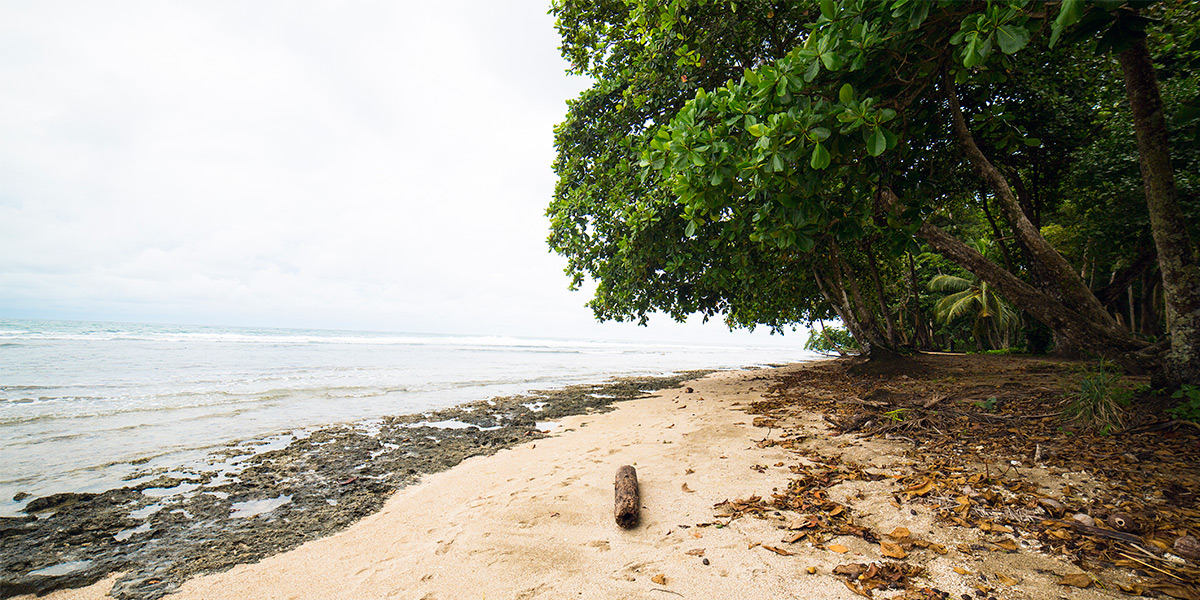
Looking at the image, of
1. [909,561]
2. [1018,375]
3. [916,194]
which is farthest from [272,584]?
[1018,375]

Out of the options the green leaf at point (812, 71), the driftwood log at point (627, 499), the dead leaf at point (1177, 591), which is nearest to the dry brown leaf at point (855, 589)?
the dead leaf at point (1177, 591)

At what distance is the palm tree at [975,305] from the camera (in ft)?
56.7

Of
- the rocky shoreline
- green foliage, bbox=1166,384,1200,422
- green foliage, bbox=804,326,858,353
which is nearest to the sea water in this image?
the rocky shoreline

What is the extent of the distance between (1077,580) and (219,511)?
219 inches

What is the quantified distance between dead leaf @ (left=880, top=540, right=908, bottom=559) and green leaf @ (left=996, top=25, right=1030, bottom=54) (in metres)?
2.43

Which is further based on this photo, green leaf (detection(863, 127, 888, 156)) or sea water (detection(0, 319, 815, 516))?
sea water (detection(0, 319, 815, 516))

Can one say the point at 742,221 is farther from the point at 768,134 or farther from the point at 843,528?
the point at 843,528

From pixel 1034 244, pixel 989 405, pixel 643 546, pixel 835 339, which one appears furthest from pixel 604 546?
pixel 835 339

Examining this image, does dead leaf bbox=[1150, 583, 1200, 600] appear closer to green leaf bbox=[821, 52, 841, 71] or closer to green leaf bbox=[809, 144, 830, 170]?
green leaf bbox=[809, 144, 830, 170]

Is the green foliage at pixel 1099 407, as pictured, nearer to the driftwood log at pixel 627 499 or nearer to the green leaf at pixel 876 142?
the green leaf at pixel 876 142

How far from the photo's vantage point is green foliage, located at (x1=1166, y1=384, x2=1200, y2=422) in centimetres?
330

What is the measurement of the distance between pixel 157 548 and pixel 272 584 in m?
1.30

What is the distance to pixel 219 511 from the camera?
3814mm

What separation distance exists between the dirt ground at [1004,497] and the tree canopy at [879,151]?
54.2 inches
